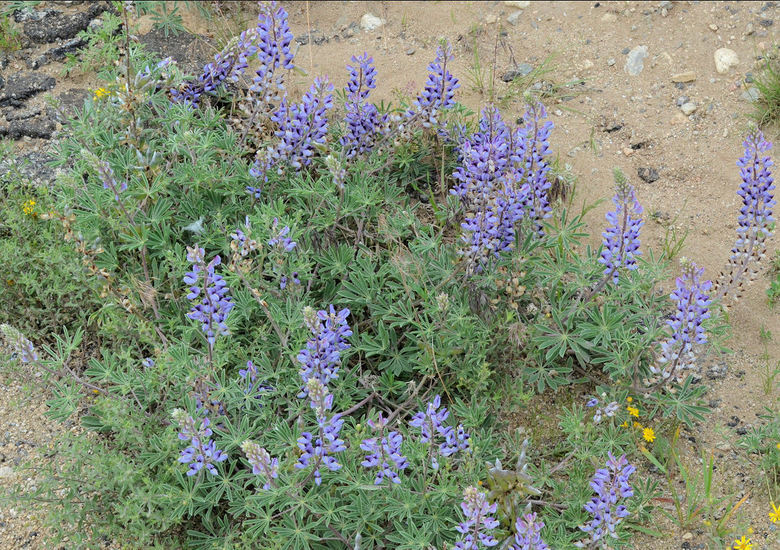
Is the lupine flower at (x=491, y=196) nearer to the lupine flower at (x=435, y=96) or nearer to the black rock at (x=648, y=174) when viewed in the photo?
the lupine flower at (x=435, y=96)

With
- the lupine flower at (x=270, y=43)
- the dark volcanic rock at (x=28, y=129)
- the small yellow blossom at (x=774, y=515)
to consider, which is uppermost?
the lupine flower at (x=270, y=43)

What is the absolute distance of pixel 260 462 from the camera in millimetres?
2971

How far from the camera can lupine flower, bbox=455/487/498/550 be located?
2918 mm

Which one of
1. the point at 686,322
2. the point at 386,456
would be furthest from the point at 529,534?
the point at 686,322

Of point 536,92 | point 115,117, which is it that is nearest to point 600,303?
point 536,92

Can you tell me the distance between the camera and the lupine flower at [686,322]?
345 cm

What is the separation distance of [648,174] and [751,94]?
97 centimetres

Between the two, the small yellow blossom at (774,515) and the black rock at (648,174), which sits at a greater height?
the black rock at (648,174)

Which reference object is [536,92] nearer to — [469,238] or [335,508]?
[469,238]

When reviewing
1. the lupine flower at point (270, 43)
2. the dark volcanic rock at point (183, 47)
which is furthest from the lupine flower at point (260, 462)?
the dark volcanic rock at point (183, 47)

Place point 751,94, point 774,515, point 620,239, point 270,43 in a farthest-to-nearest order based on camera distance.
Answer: point 751,94 < point 270,43 < point 620,239 < point 774,515

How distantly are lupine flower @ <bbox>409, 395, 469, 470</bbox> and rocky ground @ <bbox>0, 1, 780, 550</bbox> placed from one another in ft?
4.84

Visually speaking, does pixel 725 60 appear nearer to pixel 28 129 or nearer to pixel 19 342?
pixel 28 129

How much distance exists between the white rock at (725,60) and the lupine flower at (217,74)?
3120 mm
